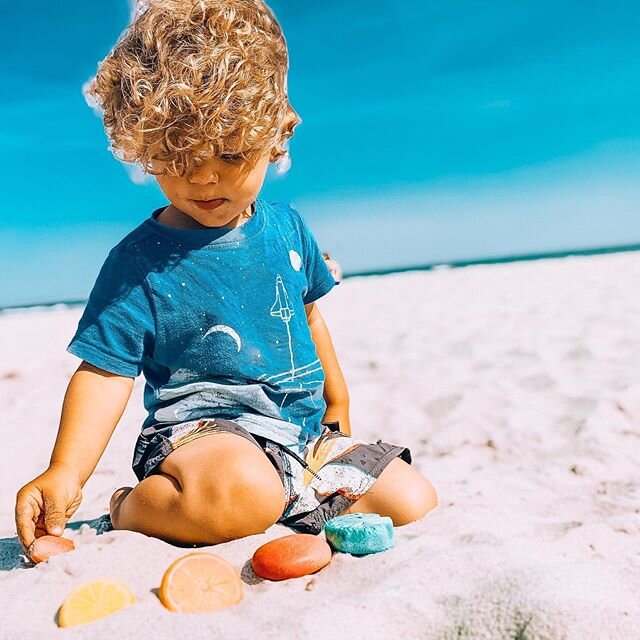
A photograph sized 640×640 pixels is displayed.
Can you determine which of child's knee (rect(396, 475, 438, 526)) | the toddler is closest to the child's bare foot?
the toddler

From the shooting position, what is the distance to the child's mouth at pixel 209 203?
5.96 ft

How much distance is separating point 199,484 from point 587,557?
2.69ft

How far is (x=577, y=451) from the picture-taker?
8.36 ft

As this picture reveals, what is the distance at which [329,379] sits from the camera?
7.82 feet

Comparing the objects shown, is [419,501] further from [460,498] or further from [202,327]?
[202,327]

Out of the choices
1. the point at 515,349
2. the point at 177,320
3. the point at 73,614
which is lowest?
the point at 515,349

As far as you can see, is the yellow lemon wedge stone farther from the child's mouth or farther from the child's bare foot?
the child's mouth

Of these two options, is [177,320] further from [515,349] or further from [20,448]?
[515,349]

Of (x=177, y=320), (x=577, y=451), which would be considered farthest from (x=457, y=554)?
(x=577, y=451)

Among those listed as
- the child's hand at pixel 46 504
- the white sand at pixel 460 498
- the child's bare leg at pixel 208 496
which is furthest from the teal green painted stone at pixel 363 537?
the child's hand at pixel 46 504

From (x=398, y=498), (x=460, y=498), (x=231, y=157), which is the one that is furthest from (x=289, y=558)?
(x=231, y=157)

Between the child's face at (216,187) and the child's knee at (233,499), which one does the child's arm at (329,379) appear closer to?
the child's face at (216,187)

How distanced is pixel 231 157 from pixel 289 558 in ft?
2.93

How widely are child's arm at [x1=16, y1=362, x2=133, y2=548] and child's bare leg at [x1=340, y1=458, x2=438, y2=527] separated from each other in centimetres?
65
